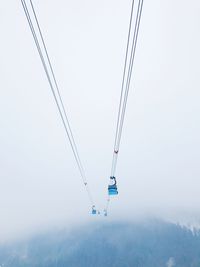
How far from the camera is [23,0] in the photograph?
36.9ft

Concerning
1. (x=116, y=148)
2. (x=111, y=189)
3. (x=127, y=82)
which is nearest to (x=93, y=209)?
(x=111, y=189)

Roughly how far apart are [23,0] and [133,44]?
17.4 feet

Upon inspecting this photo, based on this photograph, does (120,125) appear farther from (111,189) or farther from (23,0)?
(111,189)

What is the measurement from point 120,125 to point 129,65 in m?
6.26

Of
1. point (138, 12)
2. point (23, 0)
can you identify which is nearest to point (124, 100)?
point (138, 12)

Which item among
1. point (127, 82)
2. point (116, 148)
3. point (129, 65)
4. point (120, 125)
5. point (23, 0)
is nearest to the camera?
point (23, 0)

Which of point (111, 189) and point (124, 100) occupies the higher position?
point (124, 100)

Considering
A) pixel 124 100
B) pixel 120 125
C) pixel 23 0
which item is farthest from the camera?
pixel 120 125

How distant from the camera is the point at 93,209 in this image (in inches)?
2271

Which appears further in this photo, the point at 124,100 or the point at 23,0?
the point at 124,100

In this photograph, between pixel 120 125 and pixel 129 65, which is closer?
pixel 129 65

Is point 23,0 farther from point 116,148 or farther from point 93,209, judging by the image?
point 93,209

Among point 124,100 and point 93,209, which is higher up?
point 124,100

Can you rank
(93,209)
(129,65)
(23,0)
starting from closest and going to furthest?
(23,0)
(129,65)
(93,209)
